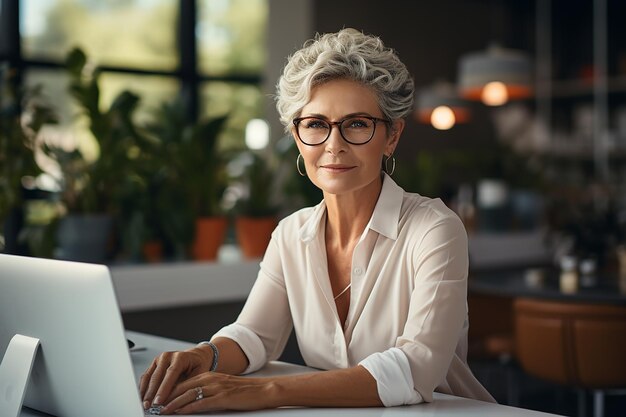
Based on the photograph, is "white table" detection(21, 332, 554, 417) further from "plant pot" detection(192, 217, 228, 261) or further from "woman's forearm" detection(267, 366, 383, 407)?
"plant pot" detection(192, 217, 228, 261)

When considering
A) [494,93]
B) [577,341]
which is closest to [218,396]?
[577,341]

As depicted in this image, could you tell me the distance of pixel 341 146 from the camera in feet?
6.37

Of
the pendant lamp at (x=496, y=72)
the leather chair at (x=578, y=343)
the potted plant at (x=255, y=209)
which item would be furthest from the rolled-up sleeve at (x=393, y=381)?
the pendant lamp at (x=496, y=72)

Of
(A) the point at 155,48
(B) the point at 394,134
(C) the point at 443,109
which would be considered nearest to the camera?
(B) the point at 394,134

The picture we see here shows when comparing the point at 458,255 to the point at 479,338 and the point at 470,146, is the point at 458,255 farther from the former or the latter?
the point at 470,146

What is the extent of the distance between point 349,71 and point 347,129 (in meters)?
0.13

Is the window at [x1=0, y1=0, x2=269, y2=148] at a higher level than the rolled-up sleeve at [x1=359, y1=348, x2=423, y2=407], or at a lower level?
higher

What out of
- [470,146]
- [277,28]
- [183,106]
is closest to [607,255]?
[183,106]

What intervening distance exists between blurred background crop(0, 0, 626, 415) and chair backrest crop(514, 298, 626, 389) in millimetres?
13

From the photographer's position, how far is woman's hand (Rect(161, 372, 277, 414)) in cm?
160

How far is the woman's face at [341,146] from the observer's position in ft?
6.38

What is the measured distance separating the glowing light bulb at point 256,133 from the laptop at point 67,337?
16.3 feet

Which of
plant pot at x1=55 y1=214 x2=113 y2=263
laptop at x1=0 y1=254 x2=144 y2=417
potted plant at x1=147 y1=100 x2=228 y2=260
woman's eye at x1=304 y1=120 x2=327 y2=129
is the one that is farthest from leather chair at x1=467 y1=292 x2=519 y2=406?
laptop at x1=0 y1=254 x2=144 y2=417

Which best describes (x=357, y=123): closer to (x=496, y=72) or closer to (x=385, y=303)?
(x=385, y=303)
